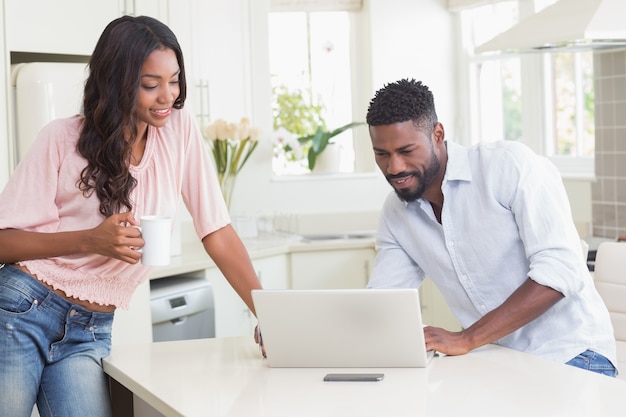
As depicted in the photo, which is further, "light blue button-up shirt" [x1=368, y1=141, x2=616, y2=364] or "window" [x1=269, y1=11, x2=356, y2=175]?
"window" [x1=269, y1=11, x2=356, y2=175]

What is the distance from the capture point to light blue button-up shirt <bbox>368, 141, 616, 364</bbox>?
216cm

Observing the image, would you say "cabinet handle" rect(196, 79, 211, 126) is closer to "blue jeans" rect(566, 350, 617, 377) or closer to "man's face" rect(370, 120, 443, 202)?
"man's face" rect(370, 120, 443, 202)

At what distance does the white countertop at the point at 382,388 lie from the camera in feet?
5.62

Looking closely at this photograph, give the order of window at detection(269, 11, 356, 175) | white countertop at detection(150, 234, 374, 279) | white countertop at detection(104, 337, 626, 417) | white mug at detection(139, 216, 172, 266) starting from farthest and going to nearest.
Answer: window at detection(269, 11, 356, 175)
white countertop at detection(150, 234, 374, 279)
white mug at detection(139, 216, 172, 266)
white countertop at detection(104, 337, 626, 417)

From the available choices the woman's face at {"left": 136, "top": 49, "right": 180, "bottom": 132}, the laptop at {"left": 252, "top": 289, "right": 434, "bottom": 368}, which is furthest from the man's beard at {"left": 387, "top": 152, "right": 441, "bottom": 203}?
the woman's face at {"left": 136, "top": 49, "right": 180, "bottom": 132}

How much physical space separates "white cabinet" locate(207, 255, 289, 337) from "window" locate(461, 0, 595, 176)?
1583 millimetres

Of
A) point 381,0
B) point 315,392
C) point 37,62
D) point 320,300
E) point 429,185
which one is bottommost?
point 315,392

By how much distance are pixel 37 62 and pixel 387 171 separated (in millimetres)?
1973

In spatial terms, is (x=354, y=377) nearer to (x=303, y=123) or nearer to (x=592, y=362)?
(x=592, y=362)

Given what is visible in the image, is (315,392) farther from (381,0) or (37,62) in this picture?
(381,0)

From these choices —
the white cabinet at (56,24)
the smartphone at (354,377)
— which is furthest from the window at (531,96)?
the smartphone at (354,377)

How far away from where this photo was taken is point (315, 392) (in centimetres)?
186

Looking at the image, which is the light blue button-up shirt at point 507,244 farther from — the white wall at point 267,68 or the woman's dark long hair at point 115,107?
the white wall at point 267,68

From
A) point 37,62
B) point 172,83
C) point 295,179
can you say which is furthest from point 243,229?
point 172,83
